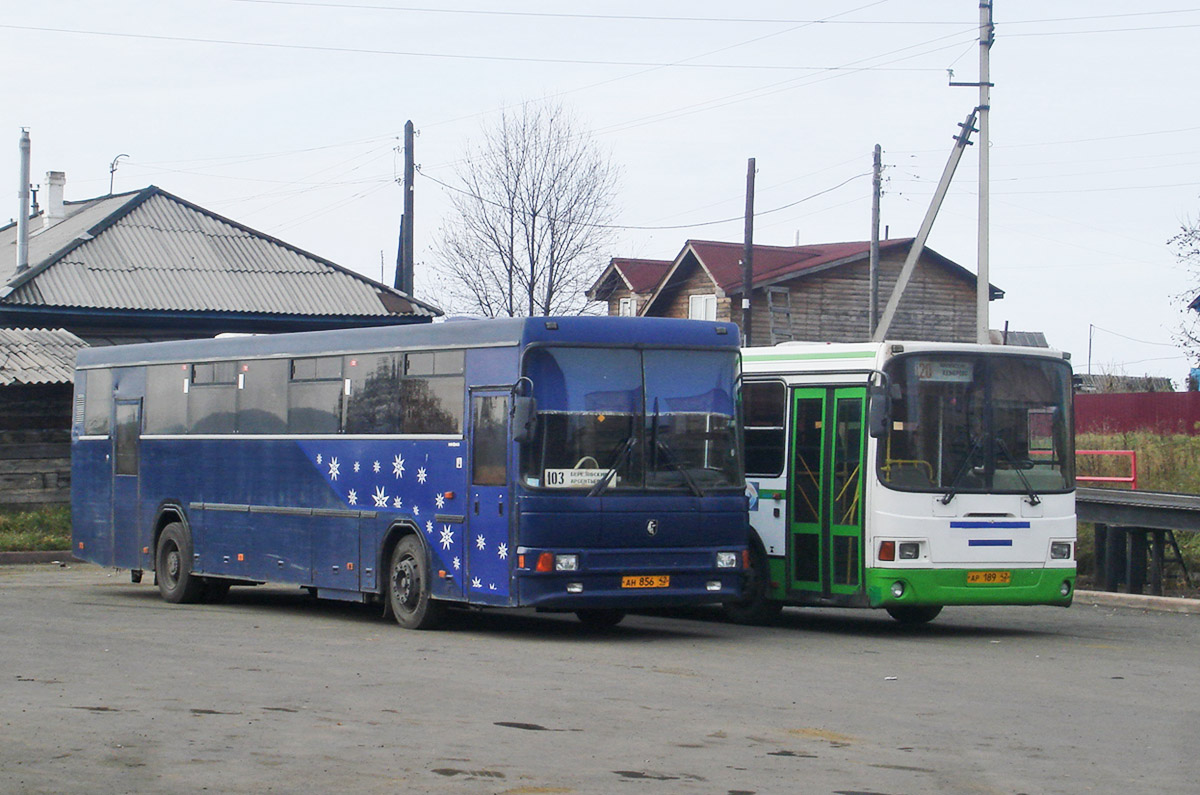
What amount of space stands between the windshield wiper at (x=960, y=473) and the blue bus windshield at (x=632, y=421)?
1.92m

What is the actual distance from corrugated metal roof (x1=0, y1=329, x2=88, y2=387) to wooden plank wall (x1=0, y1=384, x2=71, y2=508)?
41 centimetres

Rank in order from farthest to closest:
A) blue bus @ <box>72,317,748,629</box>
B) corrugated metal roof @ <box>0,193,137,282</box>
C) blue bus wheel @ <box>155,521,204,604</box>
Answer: corrugated metal roof @ <box>0,193,137,282</box>
blue bus wheel @ <box>155,521,204,604</box>
blue bus @ <box>72,317,748,629</box>

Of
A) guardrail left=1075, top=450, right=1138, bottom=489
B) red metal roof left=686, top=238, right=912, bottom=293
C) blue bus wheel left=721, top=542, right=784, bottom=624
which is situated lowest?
blue bus wheel left=721, top=542, right=784, bottom=624

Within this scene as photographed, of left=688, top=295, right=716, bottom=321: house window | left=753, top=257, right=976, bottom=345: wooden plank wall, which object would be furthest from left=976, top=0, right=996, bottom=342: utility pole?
left=688, top=295, right=716, bottom=321: house window

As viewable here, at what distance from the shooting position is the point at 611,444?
48.1ft

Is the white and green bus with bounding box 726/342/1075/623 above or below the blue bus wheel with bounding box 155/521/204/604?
above

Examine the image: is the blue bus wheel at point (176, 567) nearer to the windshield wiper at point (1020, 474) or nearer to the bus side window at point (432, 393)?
the bus side window at point (432, 393)

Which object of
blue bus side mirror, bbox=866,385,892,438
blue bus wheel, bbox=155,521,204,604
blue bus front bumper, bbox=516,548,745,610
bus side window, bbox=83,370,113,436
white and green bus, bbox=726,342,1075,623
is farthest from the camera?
bus side window, bbox=83,370,113,436

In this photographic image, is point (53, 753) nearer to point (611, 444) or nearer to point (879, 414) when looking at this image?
point (611, 444)

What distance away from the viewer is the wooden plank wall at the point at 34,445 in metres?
29.9

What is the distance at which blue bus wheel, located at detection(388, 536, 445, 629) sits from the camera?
15539mm

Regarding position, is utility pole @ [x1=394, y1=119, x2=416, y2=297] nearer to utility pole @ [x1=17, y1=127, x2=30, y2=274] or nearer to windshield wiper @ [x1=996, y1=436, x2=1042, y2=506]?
utility pole @ [x1=17, y1=127, x2=30, y2=274]

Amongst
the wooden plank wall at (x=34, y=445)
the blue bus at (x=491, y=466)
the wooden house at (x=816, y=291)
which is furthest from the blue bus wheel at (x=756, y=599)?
the wooden house at (x=816, y=291)

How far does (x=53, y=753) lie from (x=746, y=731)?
385 cm
